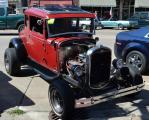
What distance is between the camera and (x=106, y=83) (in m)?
8.27

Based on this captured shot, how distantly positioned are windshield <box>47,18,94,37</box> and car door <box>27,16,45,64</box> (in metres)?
0.29

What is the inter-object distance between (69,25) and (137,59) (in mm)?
2467

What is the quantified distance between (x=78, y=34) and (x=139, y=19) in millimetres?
24278

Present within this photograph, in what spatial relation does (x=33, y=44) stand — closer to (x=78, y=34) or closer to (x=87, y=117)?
(x=78, y=34)

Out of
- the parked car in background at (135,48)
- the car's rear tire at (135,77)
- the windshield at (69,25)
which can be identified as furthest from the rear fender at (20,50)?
the car's rear tire at (135,77)

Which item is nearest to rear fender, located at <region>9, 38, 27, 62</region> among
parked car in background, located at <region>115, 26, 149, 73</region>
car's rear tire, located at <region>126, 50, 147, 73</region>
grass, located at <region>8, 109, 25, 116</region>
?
parked car in background, located at <region>115, 26, 149, 73</region>

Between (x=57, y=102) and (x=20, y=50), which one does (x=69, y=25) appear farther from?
(x=57, y=102)

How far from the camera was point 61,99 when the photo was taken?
743 cm

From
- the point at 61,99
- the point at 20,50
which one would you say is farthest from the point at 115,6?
the point at 61,99

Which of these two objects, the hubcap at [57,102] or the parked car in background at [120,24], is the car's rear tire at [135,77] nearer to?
the hubcap at [57,102]

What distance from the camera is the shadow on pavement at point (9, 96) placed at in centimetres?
836

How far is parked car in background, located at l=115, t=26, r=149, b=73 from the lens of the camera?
1081cm

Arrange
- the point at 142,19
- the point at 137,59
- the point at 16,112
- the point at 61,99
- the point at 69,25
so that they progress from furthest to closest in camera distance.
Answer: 1. the point at 142,19
2. the point at 137,59
3. the point at 69,25
4. the point at 16,112
5. the point at 61,99

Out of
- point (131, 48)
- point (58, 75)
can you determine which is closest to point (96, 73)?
point (58, 75)
